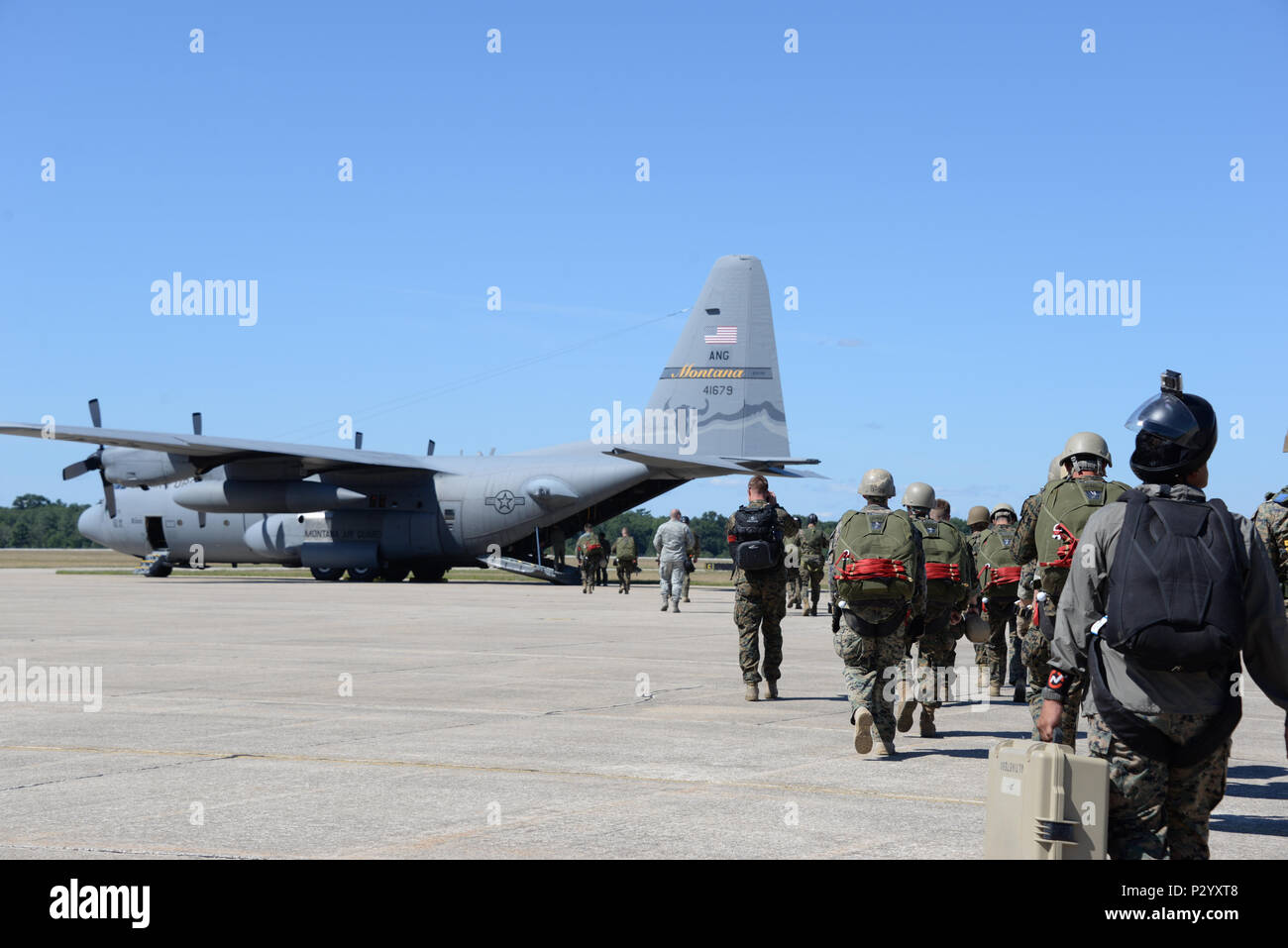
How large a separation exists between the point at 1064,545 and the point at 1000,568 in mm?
5407

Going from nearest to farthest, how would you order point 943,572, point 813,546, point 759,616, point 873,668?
1. point 873,668
2. point 943,572
3. point 759,616
4. point 813,546

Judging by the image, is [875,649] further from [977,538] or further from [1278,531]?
[977,538]

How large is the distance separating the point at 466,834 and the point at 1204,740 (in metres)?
3.55

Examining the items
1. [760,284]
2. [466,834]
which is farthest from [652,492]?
[466,834]

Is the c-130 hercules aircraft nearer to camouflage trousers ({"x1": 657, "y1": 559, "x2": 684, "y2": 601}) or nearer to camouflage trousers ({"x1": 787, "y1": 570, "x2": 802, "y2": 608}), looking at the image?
camouflage trousers ({"x1": 787, "y1": 570, "x2": 802, "y2": 608})

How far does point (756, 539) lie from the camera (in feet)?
40.5

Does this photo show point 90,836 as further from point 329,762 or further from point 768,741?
point 768,741

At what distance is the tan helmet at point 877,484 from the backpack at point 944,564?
3.43 ft

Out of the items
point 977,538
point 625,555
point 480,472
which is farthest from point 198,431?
point 977,538

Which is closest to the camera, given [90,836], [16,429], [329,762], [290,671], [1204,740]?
[1204,740]

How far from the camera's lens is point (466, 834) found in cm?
644

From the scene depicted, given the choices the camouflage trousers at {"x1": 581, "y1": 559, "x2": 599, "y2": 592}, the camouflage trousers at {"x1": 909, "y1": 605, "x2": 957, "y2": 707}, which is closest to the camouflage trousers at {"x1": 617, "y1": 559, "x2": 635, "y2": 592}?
the camouflage trousers at {"x1": 581, "y1": 559, "x2": 599, "y2": 592}

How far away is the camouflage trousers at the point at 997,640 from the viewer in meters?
13.3

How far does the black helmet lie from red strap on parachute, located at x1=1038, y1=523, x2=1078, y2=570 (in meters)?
3.20
